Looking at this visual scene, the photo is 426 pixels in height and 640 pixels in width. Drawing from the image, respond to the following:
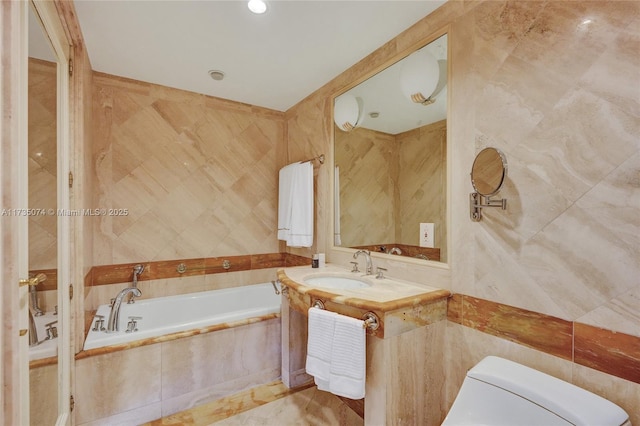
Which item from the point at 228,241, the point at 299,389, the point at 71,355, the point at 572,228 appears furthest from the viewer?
the point at 228,241

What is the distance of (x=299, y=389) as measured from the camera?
2213 millimetres

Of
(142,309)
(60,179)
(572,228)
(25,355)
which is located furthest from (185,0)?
(142,309)

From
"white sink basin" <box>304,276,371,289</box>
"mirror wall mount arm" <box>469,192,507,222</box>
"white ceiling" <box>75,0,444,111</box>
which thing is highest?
"white ceiling" <box>75,0,444,111</box>

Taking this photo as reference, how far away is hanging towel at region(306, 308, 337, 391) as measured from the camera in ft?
4.88

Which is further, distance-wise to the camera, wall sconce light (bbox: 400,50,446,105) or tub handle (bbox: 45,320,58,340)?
wall sconce light (bbox: 400,50,446,105)

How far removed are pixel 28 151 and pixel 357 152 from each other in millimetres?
1931

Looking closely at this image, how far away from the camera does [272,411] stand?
1.97 metres

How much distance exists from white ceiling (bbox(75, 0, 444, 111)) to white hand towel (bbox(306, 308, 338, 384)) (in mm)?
1700

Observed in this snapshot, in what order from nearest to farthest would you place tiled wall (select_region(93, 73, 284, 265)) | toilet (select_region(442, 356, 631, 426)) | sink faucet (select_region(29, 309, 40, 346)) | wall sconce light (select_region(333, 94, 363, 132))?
toilet (select_region(442, 356, 631, 426)) → sink faucet (select_region(29, 309, 40, 346)) → wall sconce light (select_region(333, 94, 363, 132)) → tiled wall (select_region(93, 73, 284, 265))

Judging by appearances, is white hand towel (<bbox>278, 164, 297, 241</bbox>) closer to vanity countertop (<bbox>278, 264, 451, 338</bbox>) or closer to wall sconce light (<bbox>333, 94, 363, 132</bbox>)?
wall sconce light (<bbox>333, 94, 363, 132</bbox>)

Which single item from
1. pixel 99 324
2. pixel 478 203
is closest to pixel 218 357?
pixel 99 324

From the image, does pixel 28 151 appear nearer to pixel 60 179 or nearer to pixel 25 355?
pixel 60 179

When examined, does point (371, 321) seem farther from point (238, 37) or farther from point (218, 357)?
point (238, 37)

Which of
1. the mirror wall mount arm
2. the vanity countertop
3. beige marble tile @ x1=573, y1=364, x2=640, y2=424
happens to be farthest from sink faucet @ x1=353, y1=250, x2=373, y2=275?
beige marble tile @ x1=573, y1=364, x2=640, y2=424
